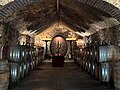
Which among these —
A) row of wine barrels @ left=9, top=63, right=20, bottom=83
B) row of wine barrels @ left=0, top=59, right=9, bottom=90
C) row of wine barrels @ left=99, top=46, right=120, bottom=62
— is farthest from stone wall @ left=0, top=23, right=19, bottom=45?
row of wine barrels @ left=99, top=46, right=120, bottom=62

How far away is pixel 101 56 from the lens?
5934mm

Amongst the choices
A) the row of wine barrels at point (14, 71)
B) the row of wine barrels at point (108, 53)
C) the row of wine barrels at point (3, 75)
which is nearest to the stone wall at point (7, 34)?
the row of wine barrels at point (14, 71)

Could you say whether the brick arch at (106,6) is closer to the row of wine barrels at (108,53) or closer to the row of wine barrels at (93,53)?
the row of wine barrels at (108,53)

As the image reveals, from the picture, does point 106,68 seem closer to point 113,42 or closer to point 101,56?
point 101,56

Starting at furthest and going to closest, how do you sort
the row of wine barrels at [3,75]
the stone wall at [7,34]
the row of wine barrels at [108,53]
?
1. the stone wall at [7,34]
2. the row of wine barrels at [108,53]
3. the row of wine barrels at [3,75]

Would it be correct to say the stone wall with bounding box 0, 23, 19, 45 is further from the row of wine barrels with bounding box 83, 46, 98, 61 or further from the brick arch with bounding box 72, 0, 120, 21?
the brick arch with bounding box 72, 0, 120, 21

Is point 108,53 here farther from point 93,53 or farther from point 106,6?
point 106,6

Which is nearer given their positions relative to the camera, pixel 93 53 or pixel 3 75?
pixel 3 75

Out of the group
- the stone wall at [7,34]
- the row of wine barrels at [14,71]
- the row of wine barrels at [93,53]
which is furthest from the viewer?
the stone wall at [7,34]

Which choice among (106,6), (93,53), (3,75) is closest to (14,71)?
(3,75)

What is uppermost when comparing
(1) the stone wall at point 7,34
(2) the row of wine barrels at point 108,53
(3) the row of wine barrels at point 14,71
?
(1) the stone wall at point 7,34

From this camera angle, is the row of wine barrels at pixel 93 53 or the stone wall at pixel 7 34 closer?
the row of wine barrels at pixel 93 53

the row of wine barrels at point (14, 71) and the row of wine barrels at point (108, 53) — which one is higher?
the row of wine barrels at point (108, 53)

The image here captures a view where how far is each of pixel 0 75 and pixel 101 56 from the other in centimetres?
297
